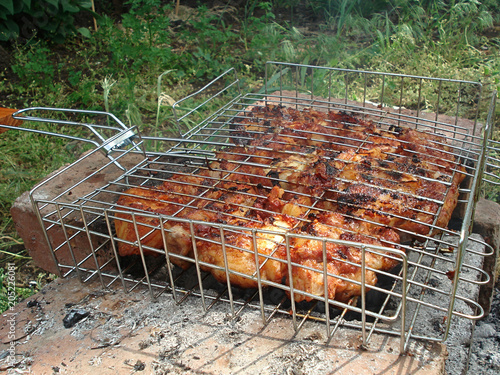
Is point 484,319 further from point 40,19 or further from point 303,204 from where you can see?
point 40,19

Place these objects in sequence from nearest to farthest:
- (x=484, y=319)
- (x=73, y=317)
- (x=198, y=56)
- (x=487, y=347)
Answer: (x=73, y=317), (x=487, y=347), (x=484, y=319), (x=198, y=56)

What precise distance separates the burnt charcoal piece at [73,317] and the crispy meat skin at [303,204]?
14.3 inches

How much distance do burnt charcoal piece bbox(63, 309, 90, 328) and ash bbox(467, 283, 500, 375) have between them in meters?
2.13

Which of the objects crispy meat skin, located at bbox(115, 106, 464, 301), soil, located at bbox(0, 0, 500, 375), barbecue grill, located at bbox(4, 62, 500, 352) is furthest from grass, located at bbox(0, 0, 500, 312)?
crispy meat skin, located at bbox(115, 106, 464, 301)

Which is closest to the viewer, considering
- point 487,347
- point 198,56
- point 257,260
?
point 257,260

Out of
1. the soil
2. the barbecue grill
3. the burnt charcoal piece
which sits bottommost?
the soil

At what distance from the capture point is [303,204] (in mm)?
2541

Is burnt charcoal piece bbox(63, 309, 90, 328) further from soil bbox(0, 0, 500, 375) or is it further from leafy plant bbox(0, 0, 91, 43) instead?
leafy plant bbox(0, 0, 91, 43)

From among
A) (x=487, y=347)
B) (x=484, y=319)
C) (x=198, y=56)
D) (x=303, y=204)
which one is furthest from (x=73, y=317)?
(x=198, y=56)

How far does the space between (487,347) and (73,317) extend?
2373 mm

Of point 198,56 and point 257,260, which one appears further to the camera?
point 198,56

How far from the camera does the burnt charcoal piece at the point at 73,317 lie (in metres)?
2.26

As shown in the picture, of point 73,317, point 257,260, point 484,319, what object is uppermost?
point 257,260

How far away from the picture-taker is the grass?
6.02m
